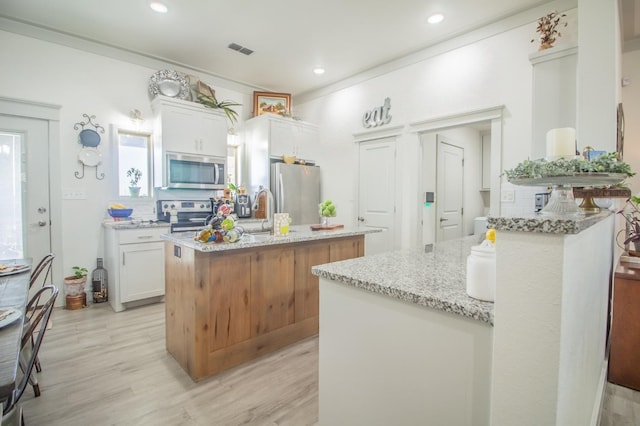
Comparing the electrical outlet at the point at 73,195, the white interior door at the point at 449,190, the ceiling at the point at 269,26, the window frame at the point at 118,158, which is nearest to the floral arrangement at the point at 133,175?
the window frame at the point at 118,158

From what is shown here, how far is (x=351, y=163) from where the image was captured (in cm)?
469

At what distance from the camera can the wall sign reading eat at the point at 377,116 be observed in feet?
13.7

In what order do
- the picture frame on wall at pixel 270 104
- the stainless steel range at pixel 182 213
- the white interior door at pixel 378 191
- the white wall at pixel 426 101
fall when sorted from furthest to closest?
the picture frame on wall at pixel 270 104, the white interior door at pixel 378 191, the stainless steel range at pixel 182 213, the white wall at pixel 426 101

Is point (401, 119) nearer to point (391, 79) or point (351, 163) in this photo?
point (391, 79)

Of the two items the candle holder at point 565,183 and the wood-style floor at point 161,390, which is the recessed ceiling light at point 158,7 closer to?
the wood-style floor at point 161,390

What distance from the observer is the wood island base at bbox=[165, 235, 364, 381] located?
6.65 ft

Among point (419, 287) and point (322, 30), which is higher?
point (322, 30)

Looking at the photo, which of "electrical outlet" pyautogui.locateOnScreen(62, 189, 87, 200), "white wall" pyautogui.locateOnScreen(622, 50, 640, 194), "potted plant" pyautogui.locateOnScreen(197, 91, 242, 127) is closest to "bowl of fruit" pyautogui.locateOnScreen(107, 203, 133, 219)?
"electrical outlet" pyautogui.locateOnScreen(62, 189, 87, 200)

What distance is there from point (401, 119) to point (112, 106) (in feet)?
12.1

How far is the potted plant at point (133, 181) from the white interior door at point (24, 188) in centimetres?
80

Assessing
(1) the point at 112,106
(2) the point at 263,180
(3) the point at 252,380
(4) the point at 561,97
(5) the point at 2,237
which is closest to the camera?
(3) the point at 252,380

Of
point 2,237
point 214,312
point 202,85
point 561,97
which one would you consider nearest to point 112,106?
point 202,85

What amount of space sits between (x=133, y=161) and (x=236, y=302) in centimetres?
285

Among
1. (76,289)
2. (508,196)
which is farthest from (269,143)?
(508,196)
